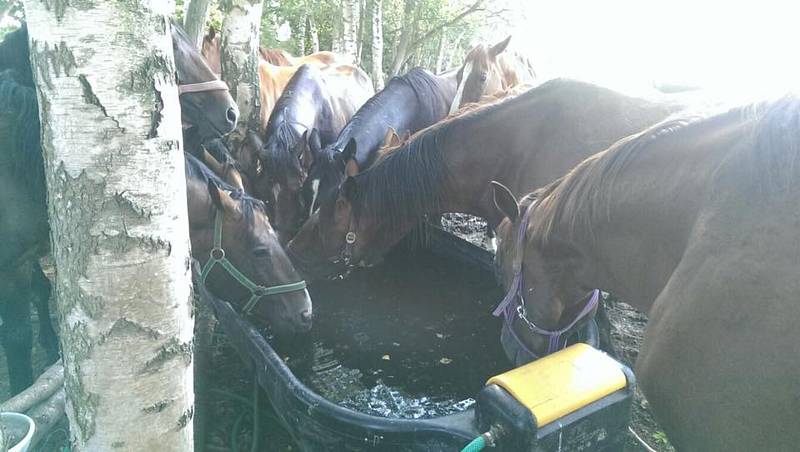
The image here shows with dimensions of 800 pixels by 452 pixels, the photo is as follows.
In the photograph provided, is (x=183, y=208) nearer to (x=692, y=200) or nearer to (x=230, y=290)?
(x=692, y=200)

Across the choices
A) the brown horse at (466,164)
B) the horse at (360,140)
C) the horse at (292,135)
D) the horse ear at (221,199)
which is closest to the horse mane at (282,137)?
the horse at (292,135)

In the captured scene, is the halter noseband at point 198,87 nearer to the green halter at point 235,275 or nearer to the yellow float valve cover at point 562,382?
the green halter at point 235,275

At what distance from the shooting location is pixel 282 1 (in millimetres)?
14578

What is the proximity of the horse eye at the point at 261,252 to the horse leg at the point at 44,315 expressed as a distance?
5.87ft

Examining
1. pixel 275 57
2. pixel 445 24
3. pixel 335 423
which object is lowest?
pixel 335 423

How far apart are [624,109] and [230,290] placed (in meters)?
2.72

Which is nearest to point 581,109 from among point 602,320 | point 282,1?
point 602,320

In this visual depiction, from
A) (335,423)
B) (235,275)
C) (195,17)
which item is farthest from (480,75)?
(335,423)

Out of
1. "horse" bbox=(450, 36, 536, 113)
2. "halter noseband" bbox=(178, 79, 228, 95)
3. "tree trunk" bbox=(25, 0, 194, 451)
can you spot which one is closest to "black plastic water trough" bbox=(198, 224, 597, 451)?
"tree trunk" bbox=(25, 0, 194, 451)

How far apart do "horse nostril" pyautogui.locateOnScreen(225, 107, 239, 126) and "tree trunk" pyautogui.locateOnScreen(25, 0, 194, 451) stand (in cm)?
273

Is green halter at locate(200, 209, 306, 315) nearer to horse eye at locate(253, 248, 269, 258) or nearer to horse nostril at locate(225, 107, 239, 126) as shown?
horse eye at locate(253, 248, 269, 258)

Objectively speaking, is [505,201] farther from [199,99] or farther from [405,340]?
[199,99]

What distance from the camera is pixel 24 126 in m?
2.79

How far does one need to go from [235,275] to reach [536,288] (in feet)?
5.35
